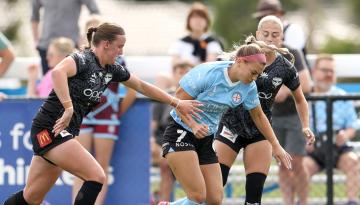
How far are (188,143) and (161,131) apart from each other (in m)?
2.86

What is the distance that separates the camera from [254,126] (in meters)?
11.3

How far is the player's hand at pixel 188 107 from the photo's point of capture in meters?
10.6

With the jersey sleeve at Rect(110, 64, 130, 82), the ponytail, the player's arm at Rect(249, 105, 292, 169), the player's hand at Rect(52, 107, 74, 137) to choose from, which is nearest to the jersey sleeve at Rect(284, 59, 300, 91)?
the player's arm at Rect(249, 105, 292, 169)

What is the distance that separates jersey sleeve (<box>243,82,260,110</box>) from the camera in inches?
427

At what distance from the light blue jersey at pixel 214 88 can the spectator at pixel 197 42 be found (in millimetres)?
2884

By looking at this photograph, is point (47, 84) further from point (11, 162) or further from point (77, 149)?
point (77, 149)

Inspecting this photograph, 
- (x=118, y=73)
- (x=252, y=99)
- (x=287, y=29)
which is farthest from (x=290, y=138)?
(x=118, y=73)

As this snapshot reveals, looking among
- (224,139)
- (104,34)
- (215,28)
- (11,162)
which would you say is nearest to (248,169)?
(224,139)

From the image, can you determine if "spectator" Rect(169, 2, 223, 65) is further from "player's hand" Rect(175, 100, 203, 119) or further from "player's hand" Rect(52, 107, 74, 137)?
"player's hand" Rect(52, 107, 74, 137)

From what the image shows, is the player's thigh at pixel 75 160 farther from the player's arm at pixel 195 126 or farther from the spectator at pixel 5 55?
the spectator at pixel 5 55

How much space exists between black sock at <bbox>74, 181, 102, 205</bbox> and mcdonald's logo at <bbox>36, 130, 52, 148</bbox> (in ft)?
1.53

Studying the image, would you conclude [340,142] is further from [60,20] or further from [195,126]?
[60,20]

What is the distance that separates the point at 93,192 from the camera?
35.1ft

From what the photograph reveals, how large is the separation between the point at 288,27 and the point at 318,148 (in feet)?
4.43
